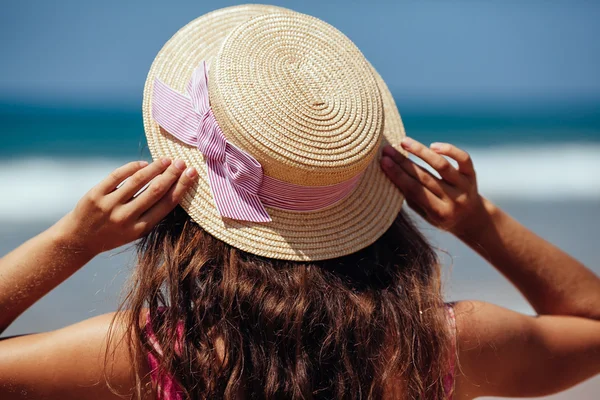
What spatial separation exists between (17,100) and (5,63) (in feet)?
1.75

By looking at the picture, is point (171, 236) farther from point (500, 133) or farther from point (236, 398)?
point (500, 133)

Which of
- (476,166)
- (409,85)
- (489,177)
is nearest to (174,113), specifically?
(489,177)

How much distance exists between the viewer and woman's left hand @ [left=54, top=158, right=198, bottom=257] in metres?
1.27

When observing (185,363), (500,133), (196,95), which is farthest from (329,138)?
(500,133)

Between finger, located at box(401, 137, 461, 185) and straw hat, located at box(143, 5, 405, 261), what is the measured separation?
0.11 metres

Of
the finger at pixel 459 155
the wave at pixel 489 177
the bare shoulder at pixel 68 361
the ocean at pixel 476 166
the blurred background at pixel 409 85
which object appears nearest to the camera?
the bare shoulder at pixel 68 361

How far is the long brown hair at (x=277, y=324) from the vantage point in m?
1.27

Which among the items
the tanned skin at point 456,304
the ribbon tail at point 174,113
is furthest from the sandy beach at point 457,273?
the ribbon tail at point 174,113

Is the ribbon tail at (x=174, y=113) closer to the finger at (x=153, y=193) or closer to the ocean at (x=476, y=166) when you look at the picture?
the finger at (x=153, y=193)

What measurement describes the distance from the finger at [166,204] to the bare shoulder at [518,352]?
63cm

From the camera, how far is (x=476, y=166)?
573 centimetres

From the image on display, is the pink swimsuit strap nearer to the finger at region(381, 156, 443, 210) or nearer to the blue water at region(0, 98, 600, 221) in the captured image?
the finger at region(381, 156, 443, 210)

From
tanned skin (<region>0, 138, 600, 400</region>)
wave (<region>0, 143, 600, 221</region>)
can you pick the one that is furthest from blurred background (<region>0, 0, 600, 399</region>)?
tanned skin (<region>0, 138, 600, 400</region>)

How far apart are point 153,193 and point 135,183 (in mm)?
39
